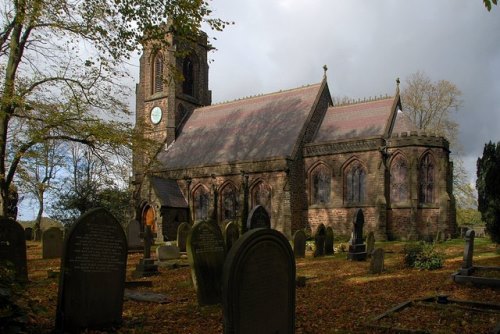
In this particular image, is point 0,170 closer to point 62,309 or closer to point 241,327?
point 62,309

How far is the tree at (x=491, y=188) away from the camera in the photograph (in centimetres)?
1441

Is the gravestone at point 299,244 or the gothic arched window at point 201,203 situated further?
the gothic arched window at point 201,203

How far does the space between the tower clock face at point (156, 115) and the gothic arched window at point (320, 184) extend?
1482 centimetres

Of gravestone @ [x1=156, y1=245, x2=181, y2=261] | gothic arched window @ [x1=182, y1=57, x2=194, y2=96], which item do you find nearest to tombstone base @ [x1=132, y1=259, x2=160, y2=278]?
gravestone @ [x1=156, y1=245, x2=181, y2=261]

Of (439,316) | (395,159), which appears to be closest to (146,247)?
(439,316)

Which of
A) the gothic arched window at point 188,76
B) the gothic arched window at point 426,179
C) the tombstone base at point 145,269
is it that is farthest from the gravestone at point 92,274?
the gothic arched window at point 188,76

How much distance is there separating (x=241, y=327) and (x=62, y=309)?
104 inches

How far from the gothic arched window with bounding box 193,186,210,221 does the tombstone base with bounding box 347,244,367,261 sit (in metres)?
16.9

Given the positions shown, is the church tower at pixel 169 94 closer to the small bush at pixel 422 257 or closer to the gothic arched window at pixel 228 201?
the gothic arched window at pixel 228 201

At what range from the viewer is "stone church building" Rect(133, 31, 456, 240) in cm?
2572

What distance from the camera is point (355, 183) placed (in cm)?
2752

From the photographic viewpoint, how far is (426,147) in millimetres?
25781

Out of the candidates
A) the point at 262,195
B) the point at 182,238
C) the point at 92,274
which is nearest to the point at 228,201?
the point at 262,195

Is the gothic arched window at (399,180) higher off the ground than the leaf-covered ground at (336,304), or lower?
higher
